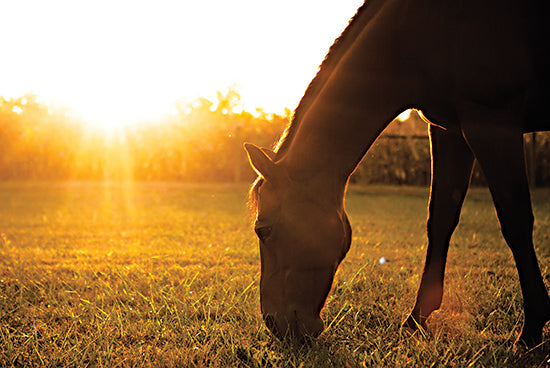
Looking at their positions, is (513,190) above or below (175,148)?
below

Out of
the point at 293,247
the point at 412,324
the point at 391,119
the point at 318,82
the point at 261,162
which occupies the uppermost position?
the point at 318,82

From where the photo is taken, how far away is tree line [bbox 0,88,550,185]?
16.0 metres

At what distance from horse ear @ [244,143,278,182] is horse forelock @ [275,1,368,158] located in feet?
0.58

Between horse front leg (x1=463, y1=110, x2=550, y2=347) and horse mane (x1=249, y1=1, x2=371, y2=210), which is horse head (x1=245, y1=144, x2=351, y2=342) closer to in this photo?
horse mane (x1=249, y1=1, x2=371, y2=210)

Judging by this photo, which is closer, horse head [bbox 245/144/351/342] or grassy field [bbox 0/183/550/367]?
horse head [bbox 245/144/351/342]

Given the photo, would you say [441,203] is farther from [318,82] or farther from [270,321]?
[270,321]

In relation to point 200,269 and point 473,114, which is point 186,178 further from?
point 473,114

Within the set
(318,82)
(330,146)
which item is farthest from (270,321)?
(318,82)

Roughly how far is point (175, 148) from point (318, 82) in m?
14.9

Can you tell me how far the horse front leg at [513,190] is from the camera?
92.6 inches

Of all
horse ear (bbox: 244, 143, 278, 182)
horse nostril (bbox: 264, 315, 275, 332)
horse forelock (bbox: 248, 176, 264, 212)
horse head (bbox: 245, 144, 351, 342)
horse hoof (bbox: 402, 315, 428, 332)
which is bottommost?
horse hoof (bbox: 402, 315, 428, 332)

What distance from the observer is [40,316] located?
3.21 m

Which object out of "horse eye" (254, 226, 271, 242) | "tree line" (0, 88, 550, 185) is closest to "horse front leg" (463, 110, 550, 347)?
"horse eye" (254, 226, 271, 242)

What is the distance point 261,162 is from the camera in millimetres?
2244
